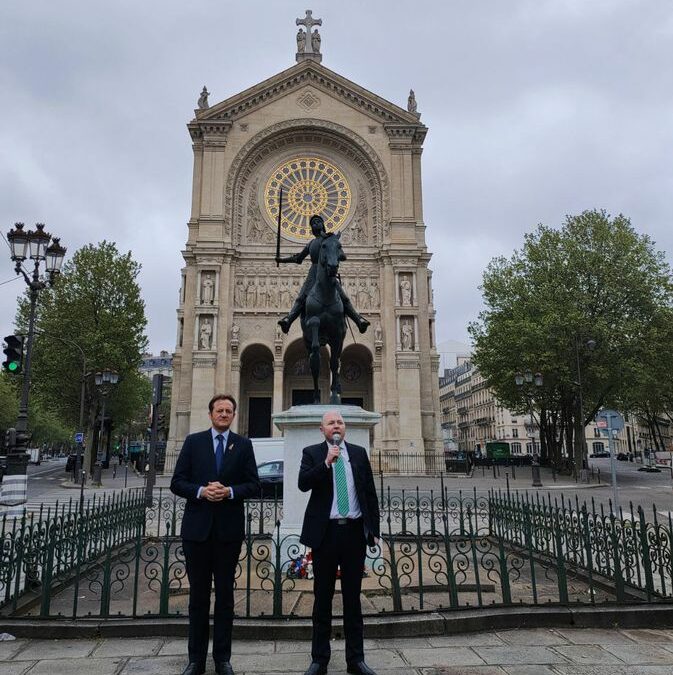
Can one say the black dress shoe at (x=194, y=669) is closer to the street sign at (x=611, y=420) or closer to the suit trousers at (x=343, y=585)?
the suit trousers at (x=343, y=585)

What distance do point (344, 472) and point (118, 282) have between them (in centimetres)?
3758

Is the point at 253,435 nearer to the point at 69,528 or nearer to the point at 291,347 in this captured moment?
the point at 291,347

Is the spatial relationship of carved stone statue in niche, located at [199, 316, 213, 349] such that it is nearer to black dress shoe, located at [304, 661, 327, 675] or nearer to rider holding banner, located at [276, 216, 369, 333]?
rider holding banner, located at [276, 216, 369, 333]

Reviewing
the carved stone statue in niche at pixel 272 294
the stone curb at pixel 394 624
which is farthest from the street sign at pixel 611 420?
the carved stone statue in niche at pixel 272 294

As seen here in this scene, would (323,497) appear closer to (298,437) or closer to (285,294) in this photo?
(298,437)

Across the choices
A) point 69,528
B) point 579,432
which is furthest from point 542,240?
point 69,528

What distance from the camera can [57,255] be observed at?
12914mm

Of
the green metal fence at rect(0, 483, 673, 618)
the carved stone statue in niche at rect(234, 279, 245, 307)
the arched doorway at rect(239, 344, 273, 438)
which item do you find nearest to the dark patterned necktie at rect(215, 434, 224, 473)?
the green metal fence at rect(0, 483, 673, 618)

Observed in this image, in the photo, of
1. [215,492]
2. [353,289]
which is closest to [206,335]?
[353,289]

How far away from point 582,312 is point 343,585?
3407cm

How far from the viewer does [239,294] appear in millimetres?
40844

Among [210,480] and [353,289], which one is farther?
[353,289]

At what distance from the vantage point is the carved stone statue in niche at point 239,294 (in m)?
40.7

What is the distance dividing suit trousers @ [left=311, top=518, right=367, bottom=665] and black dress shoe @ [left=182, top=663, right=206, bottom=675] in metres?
0.92
